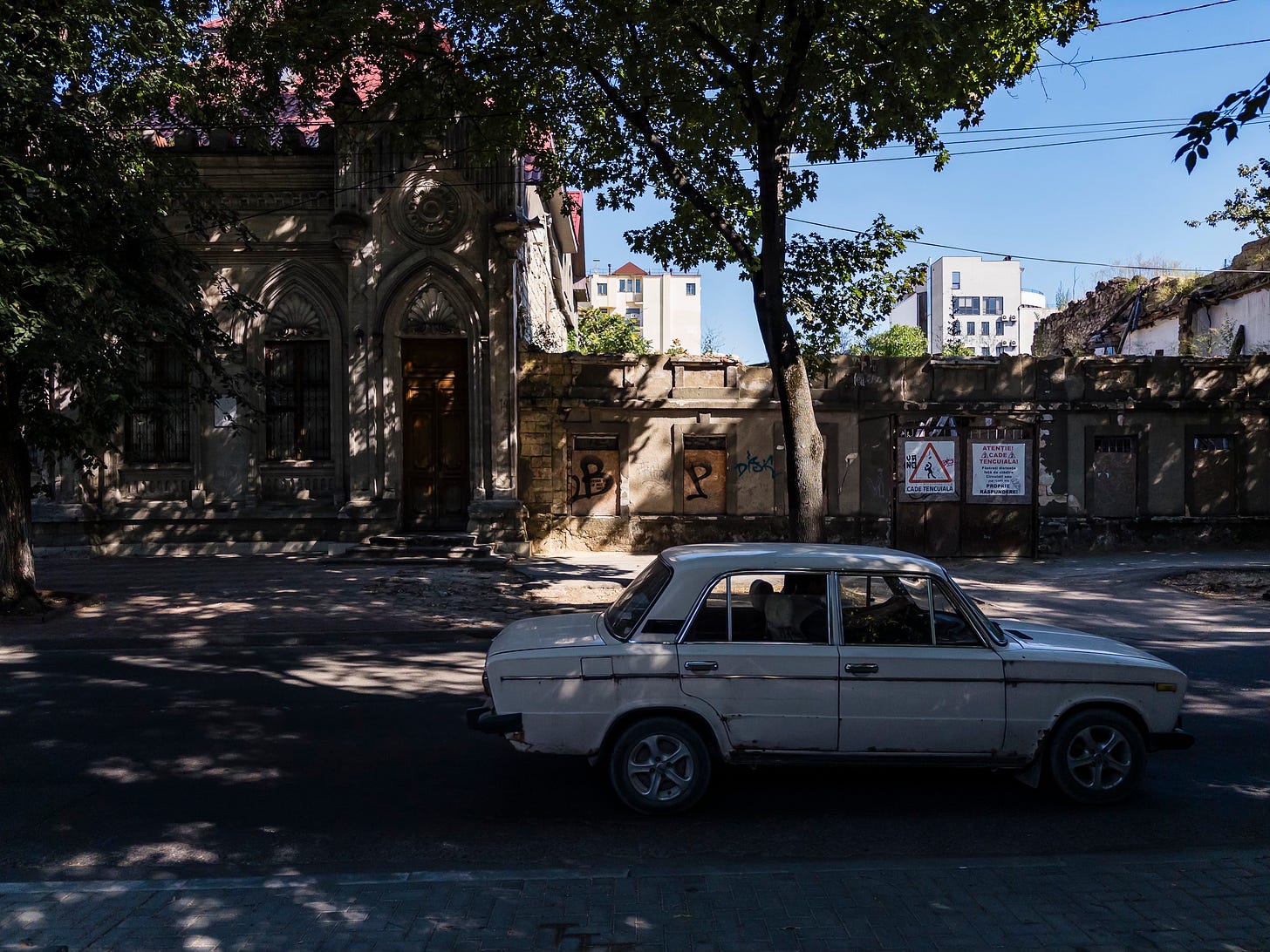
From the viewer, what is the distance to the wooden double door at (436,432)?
1750 centimetres

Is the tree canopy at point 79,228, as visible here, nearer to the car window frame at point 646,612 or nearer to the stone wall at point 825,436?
the stone wall at point 825,436

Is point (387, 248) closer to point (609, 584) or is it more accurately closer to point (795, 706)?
point (609, 584)

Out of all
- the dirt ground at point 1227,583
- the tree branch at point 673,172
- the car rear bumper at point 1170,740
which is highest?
the tree branch at point 673,172

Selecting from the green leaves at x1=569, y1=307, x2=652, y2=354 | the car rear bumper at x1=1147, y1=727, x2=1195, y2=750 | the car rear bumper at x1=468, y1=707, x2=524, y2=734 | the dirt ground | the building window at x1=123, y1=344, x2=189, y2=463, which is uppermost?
the green leaves at x1=569, y1=307, x2=652, y2=354

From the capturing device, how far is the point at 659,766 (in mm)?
5363

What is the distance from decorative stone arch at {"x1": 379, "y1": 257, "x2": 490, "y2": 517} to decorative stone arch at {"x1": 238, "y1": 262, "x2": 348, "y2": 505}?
898 millimetres

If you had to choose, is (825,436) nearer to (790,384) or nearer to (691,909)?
(790,384)

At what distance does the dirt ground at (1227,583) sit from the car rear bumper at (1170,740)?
9.72m

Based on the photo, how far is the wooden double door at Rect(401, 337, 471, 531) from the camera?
57.4 ft

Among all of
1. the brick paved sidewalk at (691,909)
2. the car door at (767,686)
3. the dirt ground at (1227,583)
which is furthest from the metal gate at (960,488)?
the brick paved sidewalk at (691,909)

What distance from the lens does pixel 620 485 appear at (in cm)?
1783

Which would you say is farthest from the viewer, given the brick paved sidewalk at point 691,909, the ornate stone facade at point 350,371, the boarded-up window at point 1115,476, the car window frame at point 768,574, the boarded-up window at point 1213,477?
the boarded-up window at point 1213,477

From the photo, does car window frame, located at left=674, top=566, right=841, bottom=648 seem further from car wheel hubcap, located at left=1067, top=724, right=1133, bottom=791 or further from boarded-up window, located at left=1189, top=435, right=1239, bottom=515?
boarded-up window, located at left=1189, top=435, right=1239, bottom=515

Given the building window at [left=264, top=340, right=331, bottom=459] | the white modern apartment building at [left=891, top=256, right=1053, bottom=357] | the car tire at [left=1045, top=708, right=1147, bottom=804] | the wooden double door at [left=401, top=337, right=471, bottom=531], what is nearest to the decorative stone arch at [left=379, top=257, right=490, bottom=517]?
the wooden double door at [left=401, top=337, right=471, bottom=531]
